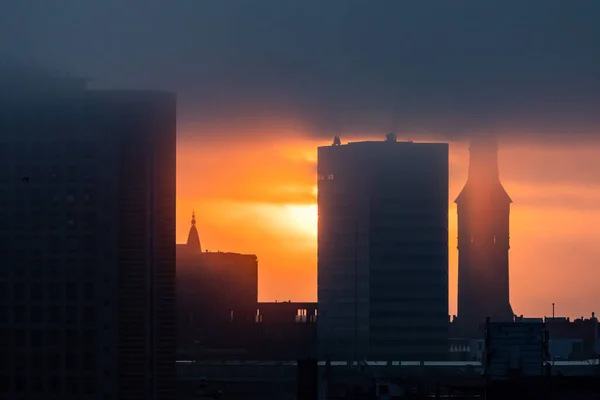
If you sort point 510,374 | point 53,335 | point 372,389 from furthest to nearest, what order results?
point 53,335 → point 372,389 → point 510,374

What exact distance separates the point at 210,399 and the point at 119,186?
17781mm

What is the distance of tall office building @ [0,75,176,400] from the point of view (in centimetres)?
11988

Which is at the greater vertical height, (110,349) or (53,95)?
(53,95)

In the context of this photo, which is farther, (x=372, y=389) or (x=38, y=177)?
(x=38, y=177)

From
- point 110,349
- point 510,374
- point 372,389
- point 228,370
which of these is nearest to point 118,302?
point 110,349

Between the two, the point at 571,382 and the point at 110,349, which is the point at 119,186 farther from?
the point at 571,382

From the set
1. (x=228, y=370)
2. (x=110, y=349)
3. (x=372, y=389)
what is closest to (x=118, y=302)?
(x=110, y=349)

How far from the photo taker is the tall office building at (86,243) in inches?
4719

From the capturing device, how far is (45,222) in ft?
406

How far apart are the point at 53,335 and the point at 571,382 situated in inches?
1879

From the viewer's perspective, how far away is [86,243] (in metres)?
123

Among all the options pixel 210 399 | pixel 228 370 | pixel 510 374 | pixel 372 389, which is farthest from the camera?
pixel 228 370

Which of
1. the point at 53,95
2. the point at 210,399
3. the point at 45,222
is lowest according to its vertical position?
the point at 210,399

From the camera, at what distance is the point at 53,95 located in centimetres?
12556
